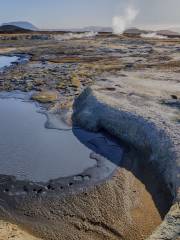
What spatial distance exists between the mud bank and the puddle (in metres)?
0.66

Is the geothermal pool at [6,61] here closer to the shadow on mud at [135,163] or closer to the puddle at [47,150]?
the puddle at [47,150]

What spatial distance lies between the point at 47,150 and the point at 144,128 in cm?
329

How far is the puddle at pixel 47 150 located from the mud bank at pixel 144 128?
66cm

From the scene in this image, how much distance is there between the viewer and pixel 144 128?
1240cm

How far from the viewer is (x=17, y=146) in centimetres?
1274

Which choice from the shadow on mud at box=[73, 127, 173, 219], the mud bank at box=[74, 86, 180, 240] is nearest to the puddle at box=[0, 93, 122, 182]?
the shadow on mud at box=[73, 127, 173, 219]

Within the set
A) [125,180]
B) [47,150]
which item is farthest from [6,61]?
[125,180]

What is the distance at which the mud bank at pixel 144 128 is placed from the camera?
28.8 ft

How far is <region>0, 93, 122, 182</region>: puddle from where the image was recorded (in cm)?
1097

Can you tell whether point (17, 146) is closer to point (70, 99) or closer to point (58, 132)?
point (58, 132)

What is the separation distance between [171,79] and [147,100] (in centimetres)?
584

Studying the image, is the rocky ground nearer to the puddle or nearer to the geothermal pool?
the puddle

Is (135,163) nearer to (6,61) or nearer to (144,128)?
(144,128)

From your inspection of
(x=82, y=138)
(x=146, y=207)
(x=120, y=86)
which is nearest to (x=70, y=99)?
(x=120, y=86)
